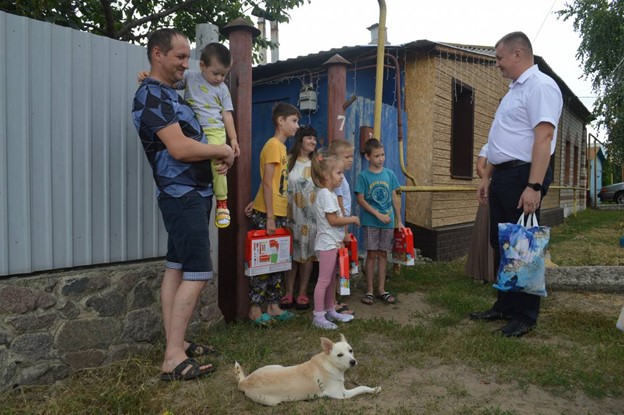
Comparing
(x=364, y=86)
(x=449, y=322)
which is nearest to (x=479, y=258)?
(x=449, y=322)

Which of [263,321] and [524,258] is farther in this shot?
[263,321]

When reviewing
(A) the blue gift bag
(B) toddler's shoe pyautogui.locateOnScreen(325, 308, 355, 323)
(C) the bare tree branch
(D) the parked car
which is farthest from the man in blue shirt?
(D) the parked car

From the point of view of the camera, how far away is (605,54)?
16469 millimetres

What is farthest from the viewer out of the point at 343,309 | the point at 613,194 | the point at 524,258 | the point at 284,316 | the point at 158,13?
the point at 613,194

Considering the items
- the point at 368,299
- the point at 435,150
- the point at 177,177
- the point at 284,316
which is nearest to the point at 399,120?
the point at 435,150

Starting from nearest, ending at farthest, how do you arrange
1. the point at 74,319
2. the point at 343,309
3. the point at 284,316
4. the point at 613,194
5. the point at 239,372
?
1. the point at 239,372
2. the point at 74,319
3. the point at 284,316
4. the point at 343,309
5. the point at 613,194

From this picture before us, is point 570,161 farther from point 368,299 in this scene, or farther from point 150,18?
point 368,299

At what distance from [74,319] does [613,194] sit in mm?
33154

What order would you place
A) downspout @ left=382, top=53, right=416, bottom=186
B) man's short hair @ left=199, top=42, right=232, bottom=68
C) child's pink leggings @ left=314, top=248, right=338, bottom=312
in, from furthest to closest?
downspout @ left=382, top=53, right=416, bottom=186
child's pink leggings @ left=314, top=248, right=338, bottom=312
man's short hair @ left=199, top=42, right=232, bottom=68

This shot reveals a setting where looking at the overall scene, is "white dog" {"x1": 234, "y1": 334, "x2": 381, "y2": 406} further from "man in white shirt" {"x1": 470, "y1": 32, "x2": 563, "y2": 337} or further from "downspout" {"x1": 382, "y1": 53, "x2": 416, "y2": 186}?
"downspout" {"x1": 382, "y1": 53, "x2": 416, "y2": 186}

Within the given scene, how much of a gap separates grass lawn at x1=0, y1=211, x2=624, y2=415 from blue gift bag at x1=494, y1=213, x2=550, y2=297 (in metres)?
0.42

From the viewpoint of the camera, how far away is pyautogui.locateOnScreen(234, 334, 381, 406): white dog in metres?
2.46

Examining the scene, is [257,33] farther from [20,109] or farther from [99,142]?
[20,109]

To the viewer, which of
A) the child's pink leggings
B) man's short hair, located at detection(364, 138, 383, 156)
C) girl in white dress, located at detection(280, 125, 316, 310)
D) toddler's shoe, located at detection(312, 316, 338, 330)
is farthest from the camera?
man's short hair, located at detection(364, 138, 383, 156)
